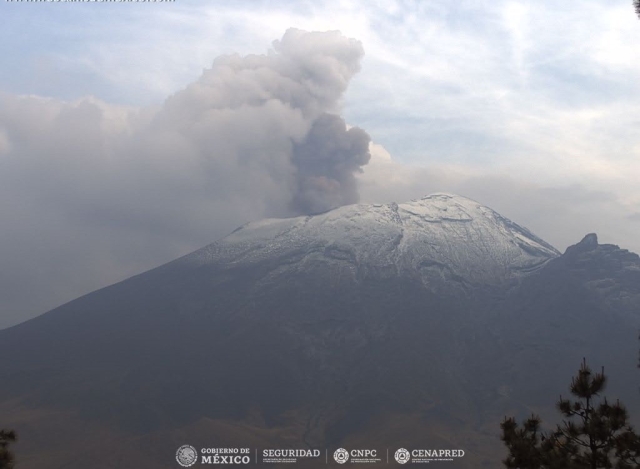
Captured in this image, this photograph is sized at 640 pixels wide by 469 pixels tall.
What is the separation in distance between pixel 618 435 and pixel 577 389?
2.23 m

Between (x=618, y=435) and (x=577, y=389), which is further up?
(x=577, y=389)

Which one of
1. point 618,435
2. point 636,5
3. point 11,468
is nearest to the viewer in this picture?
point 636,5

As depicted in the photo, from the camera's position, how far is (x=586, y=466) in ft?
91.0

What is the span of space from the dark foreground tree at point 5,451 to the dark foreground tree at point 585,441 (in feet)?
59.3

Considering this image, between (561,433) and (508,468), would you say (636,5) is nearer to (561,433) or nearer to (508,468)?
(561,433)

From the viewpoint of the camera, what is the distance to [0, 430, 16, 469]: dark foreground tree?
28984 millimetres

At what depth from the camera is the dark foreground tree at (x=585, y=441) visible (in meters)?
27.3

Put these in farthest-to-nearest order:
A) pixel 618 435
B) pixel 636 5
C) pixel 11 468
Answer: pixel 11 468 < pixel 618 435 < pixel 636 5

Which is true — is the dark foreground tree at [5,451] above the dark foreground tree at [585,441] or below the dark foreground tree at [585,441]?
above

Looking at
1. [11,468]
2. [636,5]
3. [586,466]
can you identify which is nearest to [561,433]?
[586,466]

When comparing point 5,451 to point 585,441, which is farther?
point 5,451

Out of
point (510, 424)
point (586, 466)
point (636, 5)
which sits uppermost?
point (636, 5)

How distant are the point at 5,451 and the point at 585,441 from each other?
20.7m

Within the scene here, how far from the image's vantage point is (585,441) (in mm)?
28906
